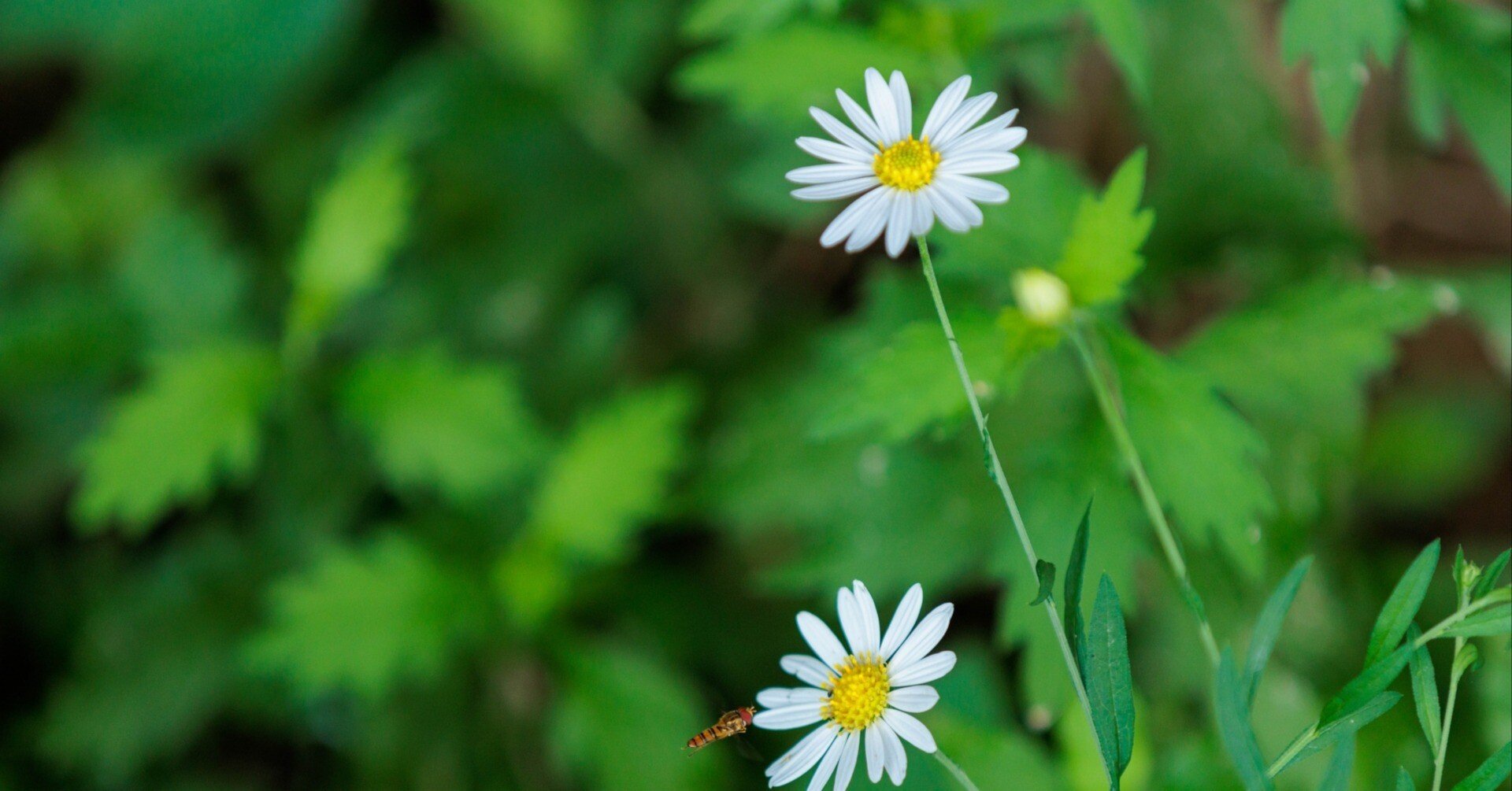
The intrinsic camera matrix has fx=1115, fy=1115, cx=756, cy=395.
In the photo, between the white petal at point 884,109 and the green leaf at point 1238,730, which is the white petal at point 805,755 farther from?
the white petal at point 884,109

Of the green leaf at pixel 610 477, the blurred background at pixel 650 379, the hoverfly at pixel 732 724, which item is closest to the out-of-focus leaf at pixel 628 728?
the blurred background at pixel 650 379

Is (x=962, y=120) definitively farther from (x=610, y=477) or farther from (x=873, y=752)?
(x=610, y=477)

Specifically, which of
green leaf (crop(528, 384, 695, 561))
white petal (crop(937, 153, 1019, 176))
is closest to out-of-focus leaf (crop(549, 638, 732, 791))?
green leaf (crop(528, 384, 695, 561))

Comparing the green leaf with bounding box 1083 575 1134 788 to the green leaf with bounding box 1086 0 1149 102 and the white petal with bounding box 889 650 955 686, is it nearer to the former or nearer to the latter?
the white petal with bounding box 889 650 955 686

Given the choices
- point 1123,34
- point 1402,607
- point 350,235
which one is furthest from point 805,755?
point 350,235

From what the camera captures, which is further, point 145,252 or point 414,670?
point 145,252

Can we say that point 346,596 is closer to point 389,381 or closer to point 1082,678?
point 389,381

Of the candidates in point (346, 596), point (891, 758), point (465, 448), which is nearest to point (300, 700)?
point (346, 596)
